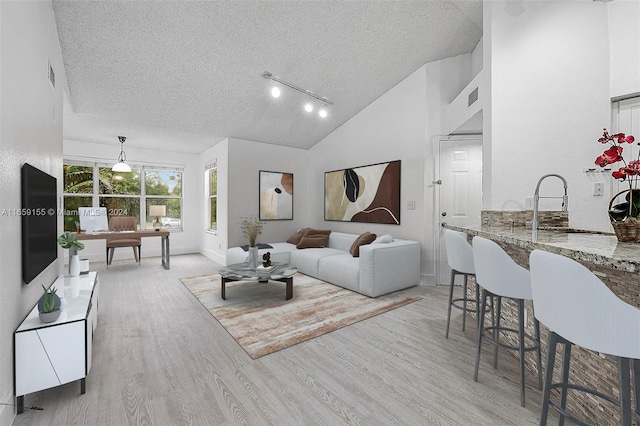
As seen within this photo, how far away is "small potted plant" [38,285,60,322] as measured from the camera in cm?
174

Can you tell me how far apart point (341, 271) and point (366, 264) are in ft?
1.63

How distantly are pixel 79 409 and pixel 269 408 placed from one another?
1.09 m

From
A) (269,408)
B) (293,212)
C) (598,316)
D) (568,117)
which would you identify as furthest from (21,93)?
(293,212)

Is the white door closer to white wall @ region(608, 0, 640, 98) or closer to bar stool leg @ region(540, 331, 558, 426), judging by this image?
white wall @ region(608, 0, 640, 98)

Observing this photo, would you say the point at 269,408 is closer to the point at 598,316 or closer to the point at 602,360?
the point at 598,316

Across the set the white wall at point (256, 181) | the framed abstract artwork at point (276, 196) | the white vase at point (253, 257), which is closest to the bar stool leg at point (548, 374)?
the white vase at point (253, 257)

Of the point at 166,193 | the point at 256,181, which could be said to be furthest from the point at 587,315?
the point at 166,193

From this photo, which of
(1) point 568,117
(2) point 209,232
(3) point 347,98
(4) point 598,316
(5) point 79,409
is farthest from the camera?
(2) point 209,232

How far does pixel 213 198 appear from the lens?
21.2ft

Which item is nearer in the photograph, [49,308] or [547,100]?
[49,308]

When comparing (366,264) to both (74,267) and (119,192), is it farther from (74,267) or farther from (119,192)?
(119,192)

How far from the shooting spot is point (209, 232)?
6492 mm

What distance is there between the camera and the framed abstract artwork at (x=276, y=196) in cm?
586

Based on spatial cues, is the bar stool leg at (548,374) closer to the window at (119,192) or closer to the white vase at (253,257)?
the white vase at (253,257)
